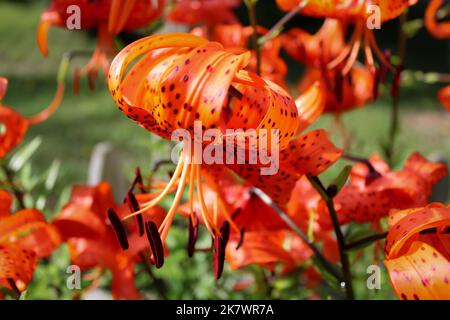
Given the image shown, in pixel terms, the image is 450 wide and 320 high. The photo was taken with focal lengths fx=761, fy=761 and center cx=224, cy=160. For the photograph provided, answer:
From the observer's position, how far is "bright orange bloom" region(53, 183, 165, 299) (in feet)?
3.57

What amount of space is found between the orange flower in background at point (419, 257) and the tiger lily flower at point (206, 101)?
0.52ft

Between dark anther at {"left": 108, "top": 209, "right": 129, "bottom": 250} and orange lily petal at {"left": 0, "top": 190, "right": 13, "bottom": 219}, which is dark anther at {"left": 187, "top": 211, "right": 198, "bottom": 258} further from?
orange lily petal at {"left": 0, "top": 190, "right": 13, "bottom": 219}

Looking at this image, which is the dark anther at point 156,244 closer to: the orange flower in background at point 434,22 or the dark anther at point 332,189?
the dark anther at point 332,189

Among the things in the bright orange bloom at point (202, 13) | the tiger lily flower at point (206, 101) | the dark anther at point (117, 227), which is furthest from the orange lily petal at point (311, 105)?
the bright orange bloom at point (202, 13)

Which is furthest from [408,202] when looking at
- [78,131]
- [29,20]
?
[29,20]

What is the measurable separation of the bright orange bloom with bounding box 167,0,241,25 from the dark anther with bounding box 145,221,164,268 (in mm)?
848

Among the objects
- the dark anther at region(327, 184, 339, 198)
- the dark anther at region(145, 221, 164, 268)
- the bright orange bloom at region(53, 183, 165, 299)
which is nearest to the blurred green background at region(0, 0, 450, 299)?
the bright orange bloom at region(53, 183, 165, 299)

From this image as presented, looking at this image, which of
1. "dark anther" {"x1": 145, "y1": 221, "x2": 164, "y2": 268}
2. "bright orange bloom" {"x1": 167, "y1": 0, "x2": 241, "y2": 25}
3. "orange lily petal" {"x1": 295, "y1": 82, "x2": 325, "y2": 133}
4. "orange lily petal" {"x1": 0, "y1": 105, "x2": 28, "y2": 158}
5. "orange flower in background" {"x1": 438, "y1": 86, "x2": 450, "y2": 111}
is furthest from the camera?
"bright orange bloom" {"x1": 167, "y1": 0, "x2": 241, "y2": 25}

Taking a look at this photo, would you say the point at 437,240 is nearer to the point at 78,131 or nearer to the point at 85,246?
the point at 85,246

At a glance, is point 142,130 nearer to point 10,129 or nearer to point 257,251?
point 10,129

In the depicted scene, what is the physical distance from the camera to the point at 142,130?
13.9 ft

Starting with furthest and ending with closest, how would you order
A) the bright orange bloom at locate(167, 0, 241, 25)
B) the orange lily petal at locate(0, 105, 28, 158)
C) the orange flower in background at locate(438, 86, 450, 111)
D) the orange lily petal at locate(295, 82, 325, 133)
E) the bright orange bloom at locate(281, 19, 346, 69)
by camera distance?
the bright orange bloom at locate(167, 0, 241, 25), the bright orange bloom at locate(281, 19, 346, 69), the orange flower in background at locate(438, 86, 450, 111), the orange lily petal at locate(0, 105, 28, 158), the orange lily petal at locate(295, 82, 325, 133)

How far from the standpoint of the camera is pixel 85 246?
44.6 inches

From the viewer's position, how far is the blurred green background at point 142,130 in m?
1.37
